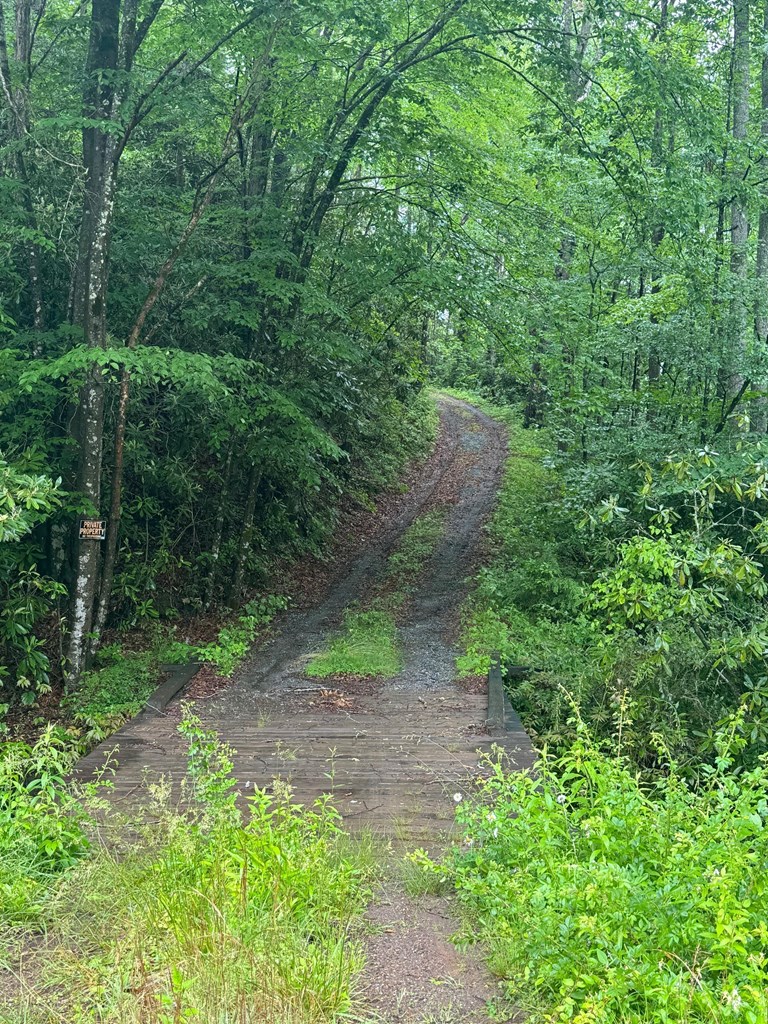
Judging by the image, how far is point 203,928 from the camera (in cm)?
308

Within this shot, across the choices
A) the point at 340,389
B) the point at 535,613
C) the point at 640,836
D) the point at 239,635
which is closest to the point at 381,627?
the point at 239,635

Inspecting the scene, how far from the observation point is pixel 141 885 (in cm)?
363

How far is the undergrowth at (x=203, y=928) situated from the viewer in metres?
2.79

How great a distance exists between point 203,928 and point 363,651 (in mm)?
6485

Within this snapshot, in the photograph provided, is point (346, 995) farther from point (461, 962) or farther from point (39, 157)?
point (39, 157)

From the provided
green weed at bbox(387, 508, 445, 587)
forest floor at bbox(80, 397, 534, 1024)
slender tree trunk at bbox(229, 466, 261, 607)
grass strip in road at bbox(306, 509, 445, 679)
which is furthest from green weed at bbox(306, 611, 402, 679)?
green weed at bbox(387, 508, 445, 587)

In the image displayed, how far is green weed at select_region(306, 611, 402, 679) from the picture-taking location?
8938 millimetres

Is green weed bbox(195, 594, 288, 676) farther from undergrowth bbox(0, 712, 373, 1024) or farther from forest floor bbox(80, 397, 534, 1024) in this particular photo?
undergrowth bbox(0, 712, 373, 1024)

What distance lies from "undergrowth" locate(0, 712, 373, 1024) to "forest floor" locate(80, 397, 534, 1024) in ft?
0.80

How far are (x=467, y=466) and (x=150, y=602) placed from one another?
12748 mm

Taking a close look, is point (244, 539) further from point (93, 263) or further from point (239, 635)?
point (93, 263)

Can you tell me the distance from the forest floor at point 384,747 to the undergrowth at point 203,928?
245mm

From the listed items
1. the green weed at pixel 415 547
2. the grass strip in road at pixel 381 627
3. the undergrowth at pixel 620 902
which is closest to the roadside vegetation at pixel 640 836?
the undergrowth at pixel 620 902

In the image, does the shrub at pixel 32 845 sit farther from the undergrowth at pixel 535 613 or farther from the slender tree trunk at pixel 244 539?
the slender tree trunk at pixel 244 539
